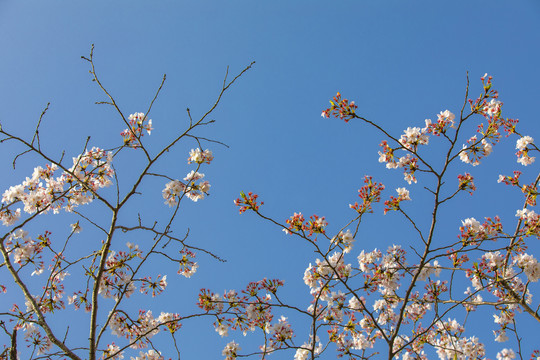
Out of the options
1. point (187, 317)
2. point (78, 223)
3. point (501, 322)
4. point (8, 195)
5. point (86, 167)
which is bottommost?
point (187, 317)

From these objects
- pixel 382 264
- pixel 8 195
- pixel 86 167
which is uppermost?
pixel 86 167

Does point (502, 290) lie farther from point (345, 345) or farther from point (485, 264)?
point (345, 345)

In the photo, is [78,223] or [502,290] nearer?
[78,223]

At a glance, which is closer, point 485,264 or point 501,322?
point 485,264

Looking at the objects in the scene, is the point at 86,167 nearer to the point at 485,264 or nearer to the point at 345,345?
the point at 345,345

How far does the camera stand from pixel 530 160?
5289 mm

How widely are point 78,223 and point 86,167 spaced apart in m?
0.70

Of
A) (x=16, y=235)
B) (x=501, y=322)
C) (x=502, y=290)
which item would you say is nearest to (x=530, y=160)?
(x=502, y=290)

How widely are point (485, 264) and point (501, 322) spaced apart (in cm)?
152

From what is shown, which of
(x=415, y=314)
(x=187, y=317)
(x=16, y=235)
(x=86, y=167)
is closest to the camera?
(x=187, y=317)

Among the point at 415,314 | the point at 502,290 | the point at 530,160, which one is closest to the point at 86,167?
the point at 415,314

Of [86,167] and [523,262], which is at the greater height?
[86,167]

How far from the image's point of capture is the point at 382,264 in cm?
493

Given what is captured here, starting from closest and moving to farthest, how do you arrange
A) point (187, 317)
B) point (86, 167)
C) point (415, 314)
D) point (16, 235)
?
point (187, 317)
point (16, 235)
point (86, 167)
point (415, 314)
